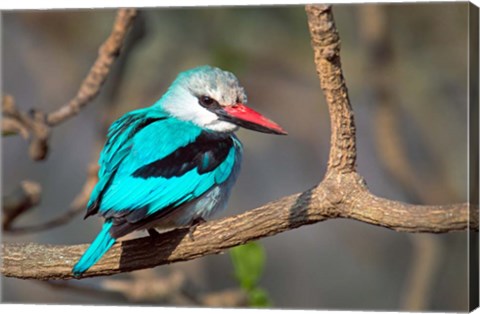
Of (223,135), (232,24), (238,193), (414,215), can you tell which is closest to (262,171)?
(238,193)

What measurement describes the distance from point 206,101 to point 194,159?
251mm

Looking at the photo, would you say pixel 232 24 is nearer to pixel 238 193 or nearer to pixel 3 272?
pixel 238 193

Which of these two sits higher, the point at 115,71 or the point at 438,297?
the point at 115,71

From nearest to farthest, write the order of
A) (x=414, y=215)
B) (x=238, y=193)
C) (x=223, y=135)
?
(x=414, y=215) < (x=223, y=135) < (x=238, y=193)

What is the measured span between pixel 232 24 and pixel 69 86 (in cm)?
95

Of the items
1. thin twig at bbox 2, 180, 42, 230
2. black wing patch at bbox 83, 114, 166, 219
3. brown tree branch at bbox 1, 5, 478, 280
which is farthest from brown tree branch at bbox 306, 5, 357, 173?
thin twig at bbox 2, 180, 42, 230

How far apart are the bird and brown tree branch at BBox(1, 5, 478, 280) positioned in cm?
13

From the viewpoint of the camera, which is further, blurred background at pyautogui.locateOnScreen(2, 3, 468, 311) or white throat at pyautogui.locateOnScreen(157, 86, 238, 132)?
blurred background at pyautogui.locateOnScreen(2, 3, 468, 311)

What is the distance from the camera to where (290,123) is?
5.21 meters

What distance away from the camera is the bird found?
313 centimetres

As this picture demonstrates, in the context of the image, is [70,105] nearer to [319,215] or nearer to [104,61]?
[104,61]

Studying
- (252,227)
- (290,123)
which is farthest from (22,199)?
(290,123)

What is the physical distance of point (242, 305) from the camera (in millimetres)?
3926

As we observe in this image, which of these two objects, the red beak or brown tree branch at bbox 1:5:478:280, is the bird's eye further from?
brown tree branch at bbox 1:5:478:280
